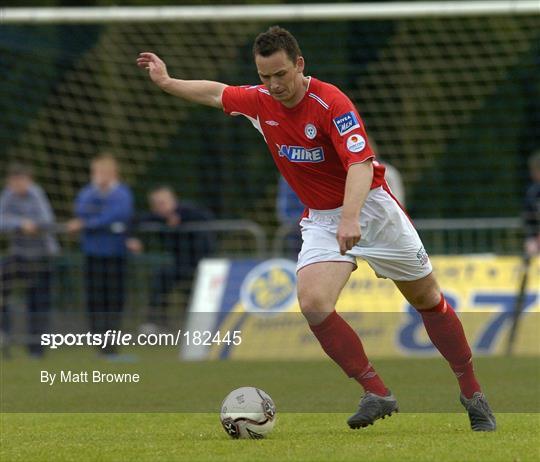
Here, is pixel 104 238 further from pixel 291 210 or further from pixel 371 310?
pixel 371 310

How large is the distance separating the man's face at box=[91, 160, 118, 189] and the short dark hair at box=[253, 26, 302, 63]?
22.4 ft

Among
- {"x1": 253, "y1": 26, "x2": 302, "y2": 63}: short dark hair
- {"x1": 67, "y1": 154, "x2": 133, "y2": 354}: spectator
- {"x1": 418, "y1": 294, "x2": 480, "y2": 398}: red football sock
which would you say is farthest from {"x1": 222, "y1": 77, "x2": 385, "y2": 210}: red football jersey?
{"x1": 67, "y1": 154, "x2": 133, "y2": 354}: spectator

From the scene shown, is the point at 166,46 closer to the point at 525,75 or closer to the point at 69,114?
the point at 69,114

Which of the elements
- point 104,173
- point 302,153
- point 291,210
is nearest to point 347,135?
point 302,153

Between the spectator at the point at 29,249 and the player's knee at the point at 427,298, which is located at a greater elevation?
the player's knee at the point at 427,298

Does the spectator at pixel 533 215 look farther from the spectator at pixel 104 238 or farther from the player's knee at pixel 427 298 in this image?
the player's knee at pixel 427 298

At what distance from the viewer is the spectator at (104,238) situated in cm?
1369

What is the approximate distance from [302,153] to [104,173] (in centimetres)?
672

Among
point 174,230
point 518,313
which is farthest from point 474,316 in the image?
point 174,230

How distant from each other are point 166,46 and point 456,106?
4265 millimetres

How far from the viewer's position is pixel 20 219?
1398cm

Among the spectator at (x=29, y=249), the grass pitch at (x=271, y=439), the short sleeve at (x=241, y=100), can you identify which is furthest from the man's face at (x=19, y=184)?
the short sleeve at (x=241, y=100)

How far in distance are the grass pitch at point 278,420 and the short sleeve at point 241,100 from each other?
1.82 m

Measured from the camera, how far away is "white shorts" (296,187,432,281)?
713cm
